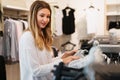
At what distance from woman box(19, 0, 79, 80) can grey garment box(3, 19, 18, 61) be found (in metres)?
1.68

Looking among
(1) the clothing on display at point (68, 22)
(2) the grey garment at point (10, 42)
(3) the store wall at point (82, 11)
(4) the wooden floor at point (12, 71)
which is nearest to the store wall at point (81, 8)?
(3) the store wall at point (82, 11)

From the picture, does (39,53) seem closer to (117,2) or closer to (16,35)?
(16,35)

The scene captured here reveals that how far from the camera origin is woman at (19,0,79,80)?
5.80 feet

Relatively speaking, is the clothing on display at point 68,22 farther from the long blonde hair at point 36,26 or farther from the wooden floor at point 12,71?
the long blonde hair at point 36,26

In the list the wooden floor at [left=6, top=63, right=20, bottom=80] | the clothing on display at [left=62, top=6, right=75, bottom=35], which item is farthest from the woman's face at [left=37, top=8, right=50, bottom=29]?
the clothing on display at [left=62, top=6, right=75, bottom=35]

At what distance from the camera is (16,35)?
3609 mm

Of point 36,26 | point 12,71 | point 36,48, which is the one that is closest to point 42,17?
point 36,26

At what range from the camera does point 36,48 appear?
1.83m

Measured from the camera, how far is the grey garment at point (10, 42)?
3533 millimetres

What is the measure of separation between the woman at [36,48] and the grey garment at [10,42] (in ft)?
5.53

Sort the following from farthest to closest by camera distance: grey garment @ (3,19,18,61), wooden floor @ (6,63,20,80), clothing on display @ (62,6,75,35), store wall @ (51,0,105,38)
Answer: store wall @ (51,0,105,38)
clothing on display @ (62,6,75,35)
wooden floor @ (6,63,20,80)
grey garment @ (3,19,18,61)

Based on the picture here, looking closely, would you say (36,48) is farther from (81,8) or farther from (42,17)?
(81,8)

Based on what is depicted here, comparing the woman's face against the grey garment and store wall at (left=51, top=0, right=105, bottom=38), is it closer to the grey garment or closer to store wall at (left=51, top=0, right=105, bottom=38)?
the grey garment

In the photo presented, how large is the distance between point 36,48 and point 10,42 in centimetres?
183
